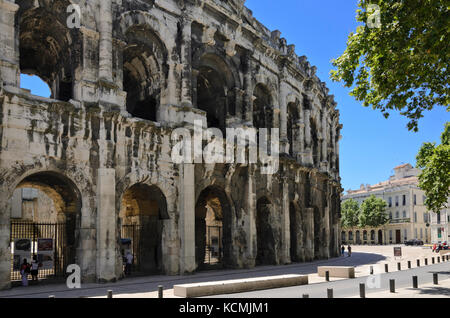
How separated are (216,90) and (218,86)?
0.82 feet

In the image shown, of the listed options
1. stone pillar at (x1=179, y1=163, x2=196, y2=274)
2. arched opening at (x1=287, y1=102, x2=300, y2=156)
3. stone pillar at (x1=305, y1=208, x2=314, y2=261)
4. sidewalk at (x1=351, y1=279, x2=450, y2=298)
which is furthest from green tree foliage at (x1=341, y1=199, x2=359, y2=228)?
sidewalk at (x1=351, y1=279, x2=450, y2=298)

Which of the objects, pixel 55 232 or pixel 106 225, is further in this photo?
pixel 55 232

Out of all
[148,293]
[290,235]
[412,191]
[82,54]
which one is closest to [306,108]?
[290,235]

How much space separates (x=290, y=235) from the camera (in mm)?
29828

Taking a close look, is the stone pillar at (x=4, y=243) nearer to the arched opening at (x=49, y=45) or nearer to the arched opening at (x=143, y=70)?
the arched opening at (x=49, y=45)

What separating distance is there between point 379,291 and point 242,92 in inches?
538

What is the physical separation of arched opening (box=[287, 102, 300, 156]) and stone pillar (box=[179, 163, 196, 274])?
42.2 feet

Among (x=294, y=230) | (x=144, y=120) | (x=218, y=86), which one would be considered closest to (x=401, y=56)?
(x=144, y=120)

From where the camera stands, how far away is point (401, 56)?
42.6 ft

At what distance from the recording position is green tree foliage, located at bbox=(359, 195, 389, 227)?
3029 inches

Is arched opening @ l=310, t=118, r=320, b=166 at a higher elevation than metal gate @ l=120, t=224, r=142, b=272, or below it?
higher

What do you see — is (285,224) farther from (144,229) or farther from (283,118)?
(144,229)

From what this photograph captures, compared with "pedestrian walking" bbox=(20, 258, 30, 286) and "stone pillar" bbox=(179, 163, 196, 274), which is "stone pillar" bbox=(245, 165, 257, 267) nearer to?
"stone pillar" bbox=(179, 163, 196, 274)

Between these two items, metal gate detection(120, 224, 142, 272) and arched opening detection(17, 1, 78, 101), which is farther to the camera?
metal gate detection(120, 224, 142, 272)
